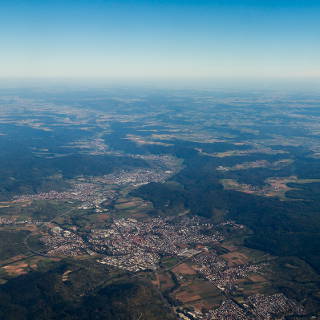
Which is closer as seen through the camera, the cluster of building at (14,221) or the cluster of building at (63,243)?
the cluster of building at (63,243)

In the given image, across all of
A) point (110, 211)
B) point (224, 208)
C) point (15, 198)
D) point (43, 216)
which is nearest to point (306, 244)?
point (224, 208)

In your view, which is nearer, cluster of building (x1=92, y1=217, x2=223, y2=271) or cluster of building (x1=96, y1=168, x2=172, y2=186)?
cluster of building (x1=92, y1=217, x2=223, y2=271)

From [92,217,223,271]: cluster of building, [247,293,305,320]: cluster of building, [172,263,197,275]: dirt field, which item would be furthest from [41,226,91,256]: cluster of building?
[247,293,305,320]: cluster of building

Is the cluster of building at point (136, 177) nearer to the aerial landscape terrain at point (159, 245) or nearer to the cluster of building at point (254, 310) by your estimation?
the aerial landscape terrain at point (159, 245)

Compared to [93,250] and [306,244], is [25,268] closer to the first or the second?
[93,250]

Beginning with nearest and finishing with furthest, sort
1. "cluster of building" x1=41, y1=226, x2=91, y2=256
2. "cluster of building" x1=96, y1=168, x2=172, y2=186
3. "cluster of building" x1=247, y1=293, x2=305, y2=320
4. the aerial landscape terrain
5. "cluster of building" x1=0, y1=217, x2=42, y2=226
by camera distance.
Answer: "cluster of building" x1=247, y1=293, x2=305, y2=320 → the aerial landscape terrain → "cluster of building" x1=41, y1=226, x2=91, y2=256 → "cluster of building" x1=0, y1=217, x2=42, y2=226 → "cluster of building" x1=96, y1=168, x2=172, y2=186

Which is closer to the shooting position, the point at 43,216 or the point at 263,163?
A: the point at 43,216

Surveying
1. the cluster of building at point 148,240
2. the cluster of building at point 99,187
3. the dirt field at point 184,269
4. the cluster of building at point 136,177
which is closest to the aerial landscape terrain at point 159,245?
the cluster of building at point 148,240

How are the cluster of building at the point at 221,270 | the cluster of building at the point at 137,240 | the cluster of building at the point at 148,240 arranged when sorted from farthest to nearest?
the cluster of building at the point at 137,240
the cluster of building at the point at 148,240
the cluster of building at the point at 221,270

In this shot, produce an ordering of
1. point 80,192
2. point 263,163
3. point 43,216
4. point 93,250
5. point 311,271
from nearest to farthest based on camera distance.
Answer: point 311,271
point 93,250
point 43,216
point 80,192
point 263,163

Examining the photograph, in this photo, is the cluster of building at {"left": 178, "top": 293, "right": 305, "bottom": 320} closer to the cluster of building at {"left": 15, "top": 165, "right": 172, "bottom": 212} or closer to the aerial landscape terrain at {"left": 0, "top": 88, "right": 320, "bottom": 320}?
the aerial landscape terrain at {"left": 0, "top": 88, "right": 320, "bottom": 320}

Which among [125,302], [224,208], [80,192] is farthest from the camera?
[80,192]
